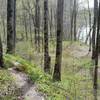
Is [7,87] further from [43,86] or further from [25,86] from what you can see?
[43,86]

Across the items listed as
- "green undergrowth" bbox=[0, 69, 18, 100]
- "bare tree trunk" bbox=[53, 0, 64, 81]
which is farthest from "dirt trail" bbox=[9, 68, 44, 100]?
"bare tree trunk" bbox=[53, 0, 64, 81]

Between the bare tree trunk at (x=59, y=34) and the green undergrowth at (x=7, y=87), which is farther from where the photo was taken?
the bare tree trunk at (x=59, y=34)

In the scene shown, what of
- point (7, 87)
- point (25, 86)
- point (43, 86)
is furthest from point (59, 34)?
point (7, 87)

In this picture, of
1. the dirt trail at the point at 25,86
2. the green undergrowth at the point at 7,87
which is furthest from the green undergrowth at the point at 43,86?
the green undergrowth at the point at 7,87

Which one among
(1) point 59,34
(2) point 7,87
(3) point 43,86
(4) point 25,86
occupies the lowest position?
(3) point 43,86

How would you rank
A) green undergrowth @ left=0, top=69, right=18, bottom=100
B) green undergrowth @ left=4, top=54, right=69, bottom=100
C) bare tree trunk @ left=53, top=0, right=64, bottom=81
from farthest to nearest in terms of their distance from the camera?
bare tree trunk @ left=53, top=0, right=64, bottom=81, green undergrowth @ left=4, top=54, right=69, bottom=100, green undergrowth @ left=0, top=69, right=18, bottom=100

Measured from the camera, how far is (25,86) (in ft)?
24.8

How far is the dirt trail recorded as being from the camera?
6999 millimetres

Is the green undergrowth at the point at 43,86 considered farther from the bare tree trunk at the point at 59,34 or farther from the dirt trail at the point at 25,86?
the bare tree trunk at the point at 59,34

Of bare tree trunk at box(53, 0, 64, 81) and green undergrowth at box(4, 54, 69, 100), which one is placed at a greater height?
bare tree trunk at box(53, 0, 64, 81)

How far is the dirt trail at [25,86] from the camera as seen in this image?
700cm

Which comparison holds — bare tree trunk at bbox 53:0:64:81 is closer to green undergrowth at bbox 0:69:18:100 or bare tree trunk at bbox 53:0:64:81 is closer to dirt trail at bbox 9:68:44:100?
dirt trail at bbox 9:68:44:100

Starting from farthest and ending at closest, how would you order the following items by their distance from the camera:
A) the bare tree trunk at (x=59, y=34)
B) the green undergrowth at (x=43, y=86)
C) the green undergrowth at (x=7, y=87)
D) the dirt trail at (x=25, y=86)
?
the bare tree trunk at (x=59, y=34), the green undergrowth at (x=43, y=86), the dirt trail at (x=25, y=86), the green undergrowth at (x=7, y=87)

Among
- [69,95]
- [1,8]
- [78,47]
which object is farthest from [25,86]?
[1,8]
